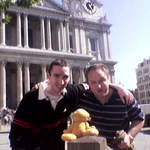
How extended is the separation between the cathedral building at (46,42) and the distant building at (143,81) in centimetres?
4960

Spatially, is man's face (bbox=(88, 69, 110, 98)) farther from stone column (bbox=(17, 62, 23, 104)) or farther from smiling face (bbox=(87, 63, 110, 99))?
stone column (bbox=(17, 62, 23, 104))

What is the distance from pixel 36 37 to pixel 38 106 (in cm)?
3508

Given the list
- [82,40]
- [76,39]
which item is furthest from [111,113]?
[82,40]

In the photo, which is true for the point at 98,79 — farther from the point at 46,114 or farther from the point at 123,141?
the point at 46,114

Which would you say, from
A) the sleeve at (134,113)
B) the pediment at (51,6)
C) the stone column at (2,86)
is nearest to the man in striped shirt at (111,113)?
the sleeve at (134,113)

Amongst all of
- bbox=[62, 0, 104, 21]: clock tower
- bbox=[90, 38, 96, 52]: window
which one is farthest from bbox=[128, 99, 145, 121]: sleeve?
bbox=[90, 38, 96, 52]: window

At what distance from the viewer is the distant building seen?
289ft

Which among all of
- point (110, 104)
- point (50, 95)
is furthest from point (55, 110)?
point (110, 104)

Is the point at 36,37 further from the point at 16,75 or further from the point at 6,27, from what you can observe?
the point at 16,75

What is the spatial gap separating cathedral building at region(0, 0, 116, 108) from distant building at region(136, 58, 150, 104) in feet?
163

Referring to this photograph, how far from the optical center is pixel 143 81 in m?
91.5

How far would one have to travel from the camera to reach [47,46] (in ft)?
116

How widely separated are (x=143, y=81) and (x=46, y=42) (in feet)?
201

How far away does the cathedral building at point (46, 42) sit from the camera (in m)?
31.9
